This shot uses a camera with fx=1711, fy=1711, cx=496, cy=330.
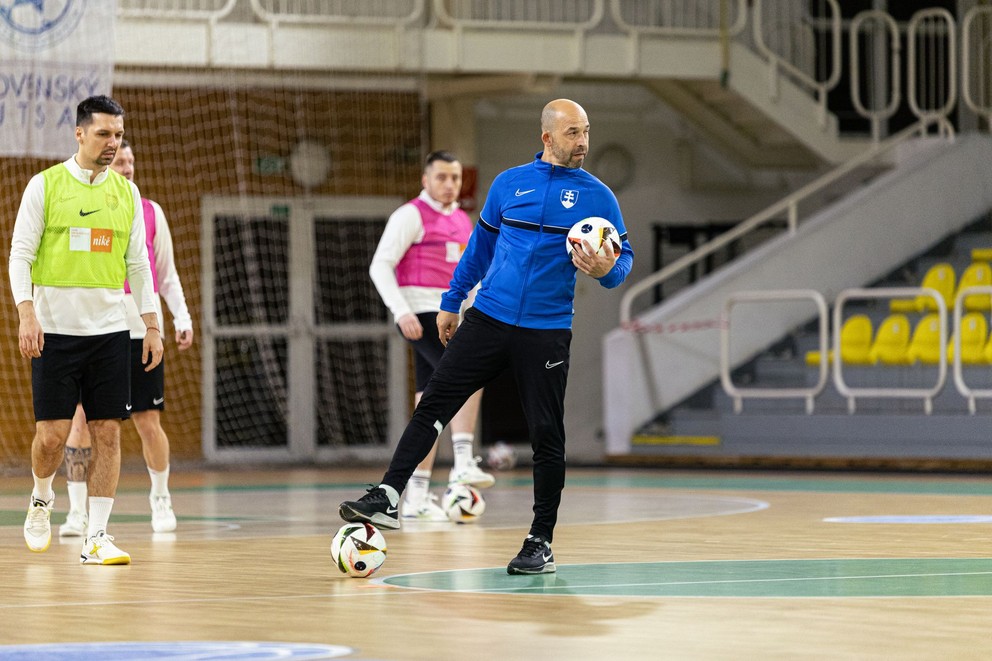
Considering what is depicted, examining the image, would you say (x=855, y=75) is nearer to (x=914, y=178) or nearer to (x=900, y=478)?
(x=914, y=178)

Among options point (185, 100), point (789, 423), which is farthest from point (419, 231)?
point (185, 100)

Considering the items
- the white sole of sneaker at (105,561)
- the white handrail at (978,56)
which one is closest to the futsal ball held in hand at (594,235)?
the white sole of sneaker at (105,561)

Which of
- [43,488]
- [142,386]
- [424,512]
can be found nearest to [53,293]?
[43,488]

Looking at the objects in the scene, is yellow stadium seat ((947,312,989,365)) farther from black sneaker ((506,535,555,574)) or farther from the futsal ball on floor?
black sneaker ((506,535,555,574))

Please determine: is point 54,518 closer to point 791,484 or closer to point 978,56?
point 791,484

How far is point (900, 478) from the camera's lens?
1345cm

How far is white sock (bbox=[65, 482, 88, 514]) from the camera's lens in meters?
8.45

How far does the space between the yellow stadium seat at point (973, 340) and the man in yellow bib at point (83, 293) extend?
8852 millimetres

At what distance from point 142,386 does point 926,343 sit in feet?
26.7

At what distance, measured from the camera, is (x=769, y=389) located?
609 inches

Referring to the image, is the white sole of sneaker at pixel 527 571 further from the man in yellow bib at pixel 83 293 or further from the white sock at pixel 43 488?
the white sock at pixel 43 488

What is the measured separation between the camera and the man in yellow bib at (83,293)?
7.27 meters

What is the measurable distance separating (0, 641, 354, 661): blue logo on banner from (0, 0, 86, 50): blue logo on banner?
958 cm

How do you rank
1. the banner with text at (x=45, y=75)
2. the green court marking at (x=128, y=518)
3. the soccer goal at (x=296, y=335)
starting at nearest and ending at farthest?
the green court marking at (x=128, y=518), the banner with text at (x=45, y=75), the soccer goal at (x=296, y=335)
